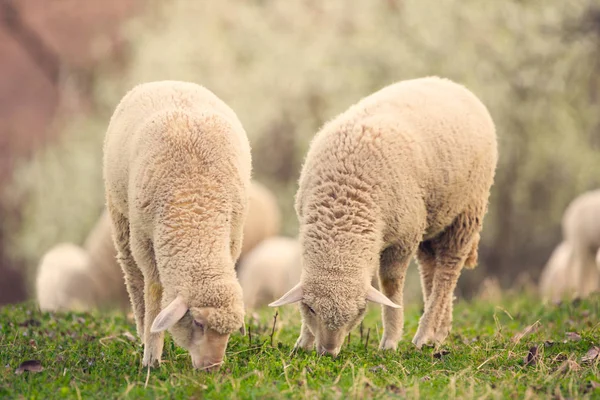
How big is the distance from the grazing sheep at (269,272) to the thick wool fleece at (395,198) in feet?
18.4

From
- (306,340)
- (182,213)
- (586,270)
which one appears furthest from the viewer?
(586,270)

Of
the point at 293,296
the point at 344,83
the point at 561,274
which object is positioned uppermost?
the point at 344,83

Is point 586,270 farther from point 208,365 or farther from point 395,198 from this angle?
point 208,365

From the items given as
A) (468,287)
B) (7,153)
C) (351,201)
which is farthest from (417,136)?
(7,153)

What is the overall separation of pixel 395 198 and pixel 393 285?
2.59 ft

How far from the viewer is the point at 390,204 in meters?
5.69

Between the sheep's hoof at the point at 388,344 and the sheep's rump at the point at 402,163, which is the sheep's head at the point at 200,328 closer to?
the sheep's rump at the point at 402,163

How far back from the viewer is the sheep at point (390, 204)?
540 cm

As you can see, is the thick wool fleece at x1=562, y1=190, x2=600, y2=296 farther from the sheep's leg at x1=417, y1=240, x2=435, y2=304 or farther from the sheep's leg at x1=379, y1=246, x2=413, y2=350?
the sheep's leg at x1=379, y1=246, x2=413, y2=350

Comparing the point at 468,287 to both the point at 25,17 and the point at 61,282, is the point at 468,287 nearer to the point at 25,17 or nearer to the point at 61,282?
the point at 61,282

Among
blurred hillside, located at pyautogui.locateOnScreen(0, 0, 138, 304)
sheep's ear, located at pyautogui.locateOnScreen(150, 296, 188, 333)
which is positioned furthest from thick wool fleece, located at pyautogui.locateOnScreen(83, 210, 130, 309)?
sheep's ear, located at pyautogui.locateOnScreen(150, 296, 188, 333)

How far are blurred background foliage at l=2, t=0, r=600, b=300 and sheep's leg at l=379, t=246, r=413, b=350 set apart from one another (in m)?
7.14

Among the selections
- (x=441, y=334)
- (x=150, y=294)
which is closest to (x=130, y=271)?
(x=150, y=294)

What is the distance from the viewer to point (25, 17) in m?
20.1
